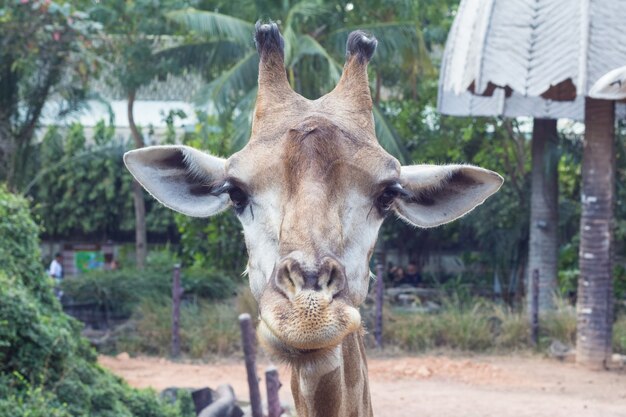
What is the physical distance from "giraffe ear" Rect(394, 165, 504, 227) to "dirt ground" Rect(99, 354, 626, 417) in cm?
577

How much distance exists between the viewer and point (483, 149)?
873 inches

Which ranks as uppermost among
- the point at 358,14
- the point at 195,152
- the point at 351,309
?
the point at 358,14

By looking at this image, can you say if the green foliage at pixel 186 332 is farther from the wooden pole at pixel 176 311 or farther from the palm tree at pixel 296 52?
the palm tree at pixel 296 52

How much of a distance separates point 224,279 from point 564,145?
6796 millimetres

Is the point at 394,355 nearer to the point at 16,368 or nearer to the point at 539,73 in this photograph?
the point at 539,73

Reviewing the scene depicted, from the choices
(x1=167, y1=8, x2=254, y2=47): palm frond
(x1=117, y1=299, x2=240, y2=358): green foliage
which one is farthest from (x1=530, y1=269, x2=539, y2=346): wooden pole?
(x1=167, y1=8, x2=254, y2=47): palm frond

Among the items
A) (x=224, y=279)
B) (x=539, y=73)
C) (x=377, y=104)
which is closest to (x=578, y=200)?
(x=377, y=104)

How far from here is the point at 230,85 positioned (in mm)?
18562

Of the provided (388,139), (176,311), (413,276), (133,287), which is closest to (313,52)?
(388,139)

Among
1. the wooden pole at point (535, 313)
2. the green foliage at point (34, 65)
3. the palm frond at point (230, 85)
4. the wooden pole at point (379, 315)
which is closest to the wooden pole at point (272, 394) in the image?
the wooden pole at point (379, 315)

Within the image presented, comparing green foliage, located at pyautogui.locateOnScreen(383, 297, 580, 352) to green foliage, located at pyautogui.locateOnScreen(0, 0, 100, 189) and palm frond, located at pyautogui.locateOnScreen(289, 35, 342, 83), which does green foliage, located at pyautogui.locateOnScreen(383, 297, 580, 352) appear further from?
green foliage, located at pyautogui.locateOnScreen(0, 0, 100, 189)

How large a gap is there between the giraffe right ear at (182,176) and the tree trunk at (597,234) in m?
11.1

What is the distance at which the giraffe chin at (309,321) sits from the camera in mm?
3301

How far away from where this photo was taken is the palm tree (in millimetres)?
18344
